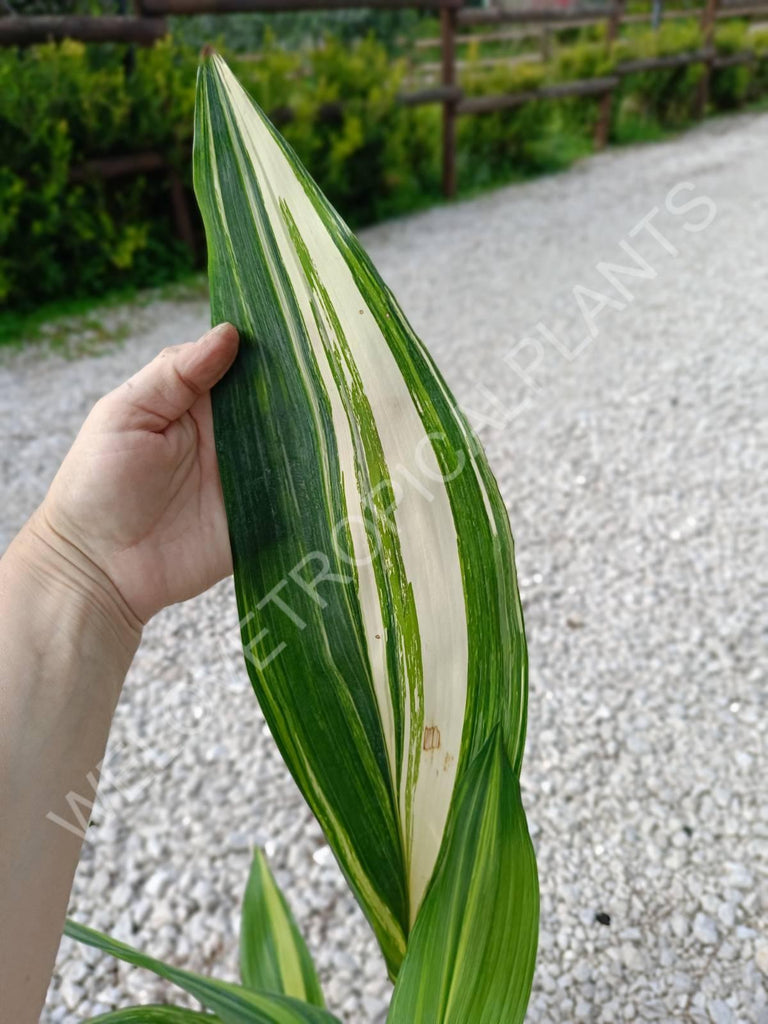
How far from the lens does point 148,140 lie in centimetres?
324

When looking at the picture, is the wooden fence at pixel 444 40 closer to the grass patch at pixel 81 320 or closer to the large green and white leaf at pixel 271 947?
the grass patch at pixel 81 320

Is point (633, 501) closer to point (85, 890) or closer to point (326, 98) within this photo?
point (85, 890)

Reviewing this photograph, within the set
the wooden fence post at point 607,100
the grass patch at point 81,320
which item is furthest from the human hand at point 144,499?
the wooden fence post at point 607,100

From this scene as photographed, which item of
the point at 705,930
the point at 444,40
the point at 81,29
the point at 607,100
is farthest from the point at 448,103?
the point at 705,930

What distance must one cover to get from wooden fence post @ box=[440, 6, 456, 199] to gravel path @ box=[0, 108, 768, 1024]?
1611mm

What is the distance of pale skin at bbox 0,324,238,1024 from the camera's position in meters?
0.60

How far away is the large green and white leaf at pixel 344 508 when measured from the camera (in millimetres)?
601

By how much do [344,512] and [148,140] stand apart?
3.07 metres

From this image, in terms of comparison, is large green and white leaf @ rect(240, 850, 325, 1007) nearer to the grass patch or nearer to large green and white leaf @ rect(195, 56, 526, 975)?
large green and white leaf @ rect(195, 56, 526, 975)

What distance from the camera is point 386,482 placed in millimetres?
607

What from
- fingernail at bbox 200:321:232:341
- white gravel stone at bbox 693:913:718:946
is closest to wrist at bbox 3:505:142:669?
fingernail at bbox 200:321:232:341

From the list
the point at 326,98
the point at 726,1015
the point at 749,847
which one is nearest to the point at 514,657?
the point at 726,1015

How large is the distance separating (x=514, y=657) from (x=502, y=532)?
88mm

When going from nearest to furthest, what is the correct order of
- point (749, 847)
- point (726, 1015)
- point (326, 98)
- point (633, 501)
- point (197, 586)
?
point (197, 586), point (726, 1015), point (749, 847), point (633, 501), point (326, 98)
